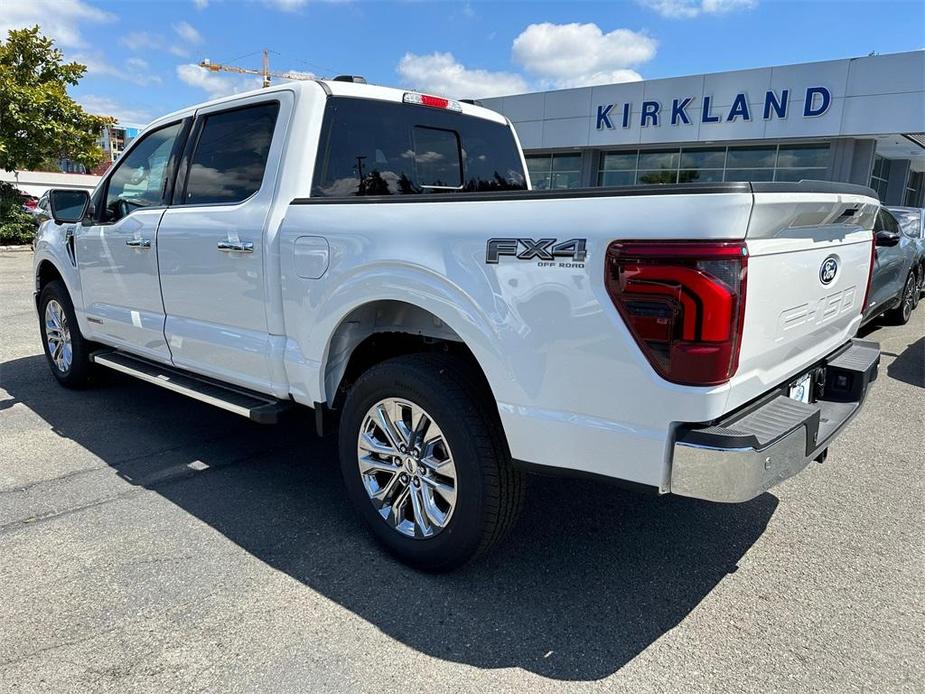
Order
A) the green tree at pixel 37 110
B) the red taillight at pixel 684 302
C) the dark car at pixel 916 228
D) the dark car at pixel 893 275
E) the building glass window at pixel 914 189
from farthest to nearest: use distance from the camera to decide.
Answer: the building glass window at pixel 914 189 → the green tree at pixel 37 110 → the dark car at pixel 916 228 → the dark car at pixel 893 275 → the red taillight at pixel 684 302

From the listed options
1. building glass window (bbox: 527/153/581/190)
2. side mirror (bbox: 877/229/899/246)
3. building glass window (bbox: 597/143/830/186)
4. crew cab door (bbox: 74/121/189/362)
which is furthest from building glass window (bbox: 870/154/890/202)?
crew cab door (bbox: 74/121/189/362)

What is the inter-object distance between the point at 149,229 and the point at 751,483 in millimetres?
3649

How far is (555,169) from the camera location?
2603 cm

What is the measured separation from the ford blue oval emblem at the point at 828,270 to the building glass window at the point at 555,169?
22.6 meters

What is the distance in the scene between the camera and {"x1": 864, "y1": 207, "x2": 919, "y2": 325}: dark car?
295 inches

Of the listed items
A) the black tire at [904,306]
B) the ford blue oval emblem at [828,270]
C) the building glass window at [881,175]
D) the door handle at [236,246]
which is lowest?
the black tire at [904,306]

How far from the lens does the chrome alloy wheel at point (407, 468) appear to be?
2795mm

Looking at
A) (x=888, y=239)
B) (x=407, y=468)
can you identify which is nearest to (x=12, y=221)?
(x=407, y=468)

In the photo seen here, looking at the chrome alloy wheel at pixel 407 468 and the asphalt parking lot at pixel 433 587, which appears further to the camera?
the chrome alloy wheel at pixel 407 468

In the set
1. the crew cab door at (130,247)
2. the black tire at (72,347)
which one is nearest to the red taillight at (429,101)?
the crew cab door at (130,247)

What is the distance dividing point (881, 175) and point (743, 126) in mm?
6968

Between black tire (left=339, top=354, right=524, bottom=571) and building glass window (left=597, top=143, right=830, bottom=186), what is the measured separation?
17419mm

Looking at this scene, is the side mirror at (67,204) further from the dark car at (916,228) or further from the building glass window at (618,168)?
the building glass window at (618,168)

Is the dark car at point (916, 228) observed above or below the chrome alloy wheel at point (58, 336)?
above
